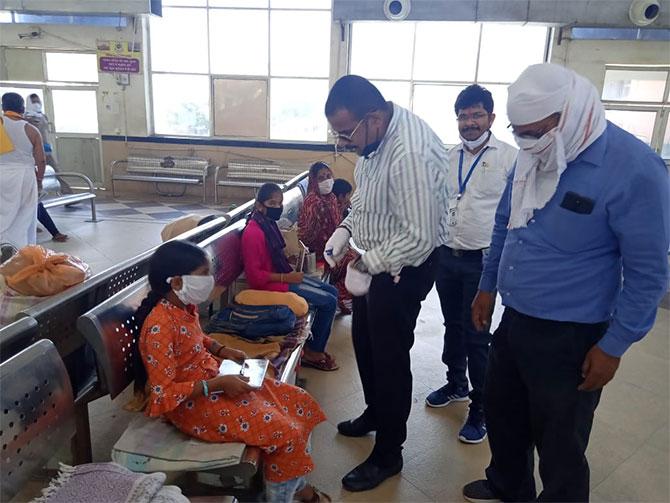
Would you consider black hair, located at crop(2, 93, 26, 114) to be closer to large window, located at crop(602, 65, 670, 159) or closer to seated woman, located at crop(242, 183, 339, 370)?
seated woman, located at crop(242, 183, 339, 370)

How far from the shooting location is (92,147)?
927 centimetres

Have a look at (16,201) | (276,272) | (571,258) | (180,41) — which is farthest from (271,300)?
(180,41)

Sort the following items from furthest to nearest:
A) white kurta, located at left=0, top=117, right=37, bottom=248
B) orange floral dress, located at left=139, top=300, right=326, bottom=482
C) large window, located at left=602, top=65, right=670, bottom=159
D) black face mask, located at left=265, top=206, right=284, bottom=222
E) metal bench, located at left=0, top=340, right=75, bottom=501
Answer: large window, located at left=602, top=65, right=670, bottom=159, white kurta, located at left=0, top=117, right=37, bottom=248, black face mask, located at left=265, top=206, right=284, bottom=222, orange floral dress, located at left=139, top=300, right=326, bottom=482, metal bench, located at left=0, top=340, right=75, bottom=501

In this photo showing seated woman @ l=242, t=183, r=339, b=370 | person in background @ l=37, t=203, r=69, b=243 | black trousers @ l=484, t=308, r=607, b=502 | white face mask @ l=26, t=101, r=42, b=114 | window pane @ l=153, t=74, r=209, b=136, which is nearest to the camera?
black trousers @ l=484, t=308, r=607, b=502

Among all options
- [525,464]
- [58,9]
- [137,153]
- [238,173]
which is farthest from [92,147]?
[525,464]

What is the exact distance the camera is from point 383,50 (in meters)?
8.43

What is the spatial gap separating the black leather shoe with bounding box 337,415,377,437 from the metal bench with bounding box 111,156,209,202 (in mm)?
7161

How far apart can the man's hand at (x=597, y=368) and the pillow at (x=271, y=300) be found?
59.6 inches

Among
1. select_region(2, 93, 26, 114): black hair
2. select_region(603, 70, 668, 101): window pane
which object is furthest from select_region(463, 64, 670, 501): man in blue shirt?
select_region(603, 70, 668, 101): window pane

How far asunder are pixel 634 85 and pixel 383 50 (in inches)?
166

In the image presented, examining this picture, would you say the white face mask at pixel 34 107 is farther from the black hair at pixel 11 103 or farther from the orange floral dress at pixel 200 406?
the orange floral dress at pixel 200 406

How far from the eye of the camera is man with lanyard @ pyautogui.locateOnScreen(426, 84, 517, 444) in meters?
2.29

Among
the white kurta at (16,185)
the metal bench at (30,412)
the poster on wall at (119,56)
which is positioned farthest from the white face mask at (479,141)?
the poster on wall at (119,56)

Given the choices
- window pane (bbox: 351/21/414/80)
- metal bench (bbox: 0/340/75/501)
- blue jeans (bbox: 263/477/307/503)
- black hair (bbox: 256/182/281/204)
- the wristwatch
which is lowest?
blue jeans (bbox: 263/477/307/503)
